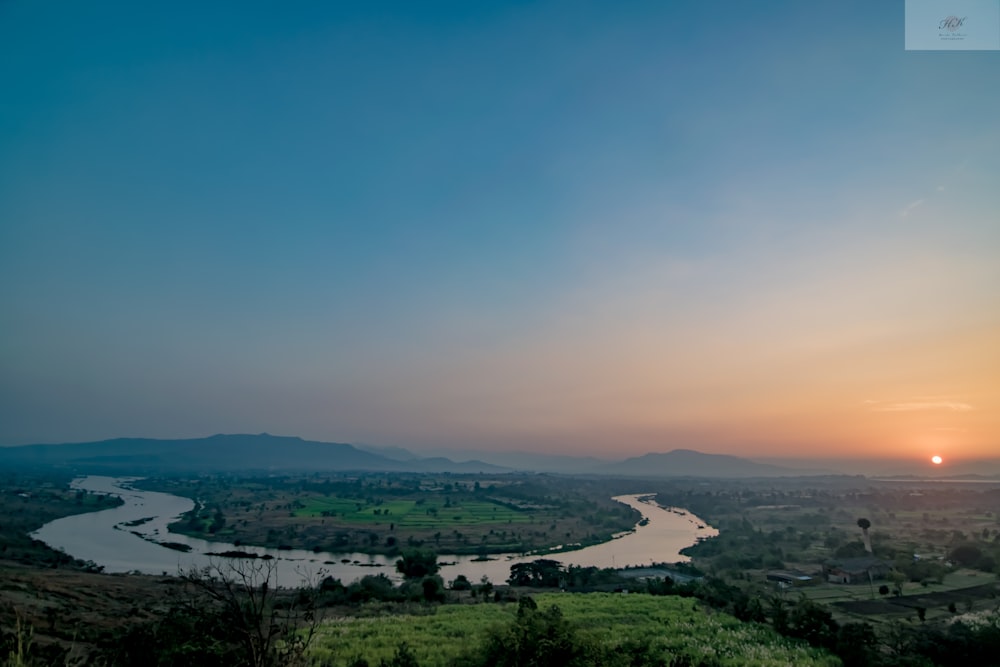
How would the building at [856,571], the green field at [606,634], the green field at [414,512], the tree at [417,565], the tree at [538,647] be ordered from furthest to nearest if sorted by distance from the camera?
the green field at [414,512]
the tree at [417,565]
the building at [856,571]
the green field at [606,634]
the tree at [538,647]

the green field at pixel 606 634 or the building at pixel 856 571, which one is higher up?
the green field at pixel 606 634

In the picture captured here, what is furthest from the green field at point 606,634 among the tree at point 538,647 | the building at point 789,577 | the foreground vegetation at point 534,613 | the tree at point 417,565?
the building at point 789,577

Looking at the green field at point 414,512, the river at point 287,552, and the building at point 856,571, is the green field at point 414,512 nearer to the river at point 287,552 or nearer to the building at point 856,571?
the river at point 287,552

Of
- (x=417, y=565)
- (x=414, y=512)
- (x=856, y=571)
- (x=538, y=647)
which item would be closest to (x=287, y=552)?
(x=417, y=565)

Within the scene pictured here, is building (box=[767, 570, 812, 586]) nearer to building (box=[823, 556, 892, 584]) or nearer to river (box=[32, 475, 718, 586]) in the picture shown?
building (box=[823, 556, 892, 584])

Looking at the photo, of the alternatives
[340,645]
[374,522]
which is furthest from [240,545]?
[340,645]

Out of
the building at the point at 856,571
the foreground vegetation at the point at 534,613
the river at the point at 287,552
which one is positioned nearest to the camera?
the foreground vegetation at the point at 534,613

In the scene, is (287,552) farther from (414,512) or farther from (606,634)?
(606,634)
